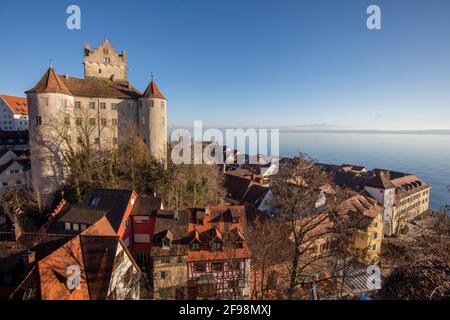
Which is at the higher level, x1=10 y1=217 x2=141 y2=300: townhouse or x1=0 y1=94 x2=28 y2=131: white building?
x1=0 y1=94 x2=28 y2=131: white building

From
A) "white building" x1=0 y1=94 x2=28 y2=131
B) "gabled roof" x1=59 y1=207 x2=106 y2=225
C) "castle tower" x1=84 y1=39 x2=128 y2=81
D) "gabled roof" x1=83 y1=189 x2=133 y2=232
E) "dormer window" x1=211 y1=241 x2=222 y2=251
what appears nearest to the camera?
"gabled roof" x1=59 y1=207 x2=106 y2=225

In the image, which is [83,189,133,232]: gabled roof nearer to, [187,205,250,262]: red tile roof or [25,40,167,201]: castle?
[187,205,250,262]: red tile roof

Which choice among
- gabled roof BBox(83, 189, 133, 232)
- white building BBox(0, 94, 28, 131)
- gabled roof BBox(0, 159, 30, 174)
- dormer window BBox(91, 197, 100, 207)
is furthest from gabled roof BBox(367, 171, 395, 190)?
white building BBox(0, 94, 28, 131)

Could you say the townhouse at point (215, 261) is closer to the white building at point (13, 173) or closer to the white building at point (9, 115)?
the white building at point (13, 173)

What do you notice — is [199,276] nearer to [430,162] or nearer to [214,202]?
[214,202]

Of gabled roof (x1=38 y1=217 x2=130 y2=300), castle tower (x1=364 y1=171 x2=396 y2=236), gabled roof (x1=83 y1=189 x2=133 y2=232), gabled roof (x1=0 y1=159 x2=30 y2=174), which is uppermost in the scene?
gabled roof (x1=0 y1=159 x2=30 y2=174)

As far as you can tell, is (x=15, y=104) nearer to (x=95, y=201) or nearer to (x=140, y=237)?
(x=95, y=201)

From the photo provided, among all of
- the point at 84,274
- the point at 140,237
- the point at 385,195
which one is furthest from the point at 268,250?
the point at 385,195
